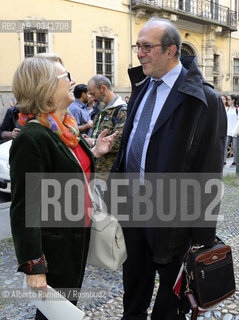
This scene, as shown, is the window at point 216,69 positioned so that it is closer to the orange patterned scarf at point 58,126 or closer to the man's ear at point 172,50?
the man's ear at point 172,50

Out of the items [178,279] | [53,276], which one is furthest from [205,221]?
[53,276]

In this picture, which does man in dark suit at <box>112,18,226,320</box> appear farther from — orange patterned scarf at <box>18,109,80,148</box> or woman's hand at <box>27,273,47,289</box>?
woman's hand at <box>27,273,47,289</box>

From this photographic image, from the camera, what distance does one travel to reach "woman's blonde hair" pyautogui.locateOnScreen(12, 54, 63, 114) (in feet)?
5.20

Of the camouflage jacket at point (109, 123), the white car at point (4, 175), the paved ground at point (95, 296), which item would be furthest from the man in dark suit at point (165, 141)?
the white car at point (4, 175)

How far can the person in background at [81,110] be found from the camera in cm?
460

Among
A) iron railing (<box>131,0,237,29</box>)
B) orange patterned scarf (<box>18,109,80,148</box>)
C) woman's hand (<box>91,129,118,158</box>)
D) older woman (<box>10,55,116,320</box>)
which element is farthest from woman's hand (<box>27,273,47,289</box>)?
iron railing (<box>131,0,237,29</box>)

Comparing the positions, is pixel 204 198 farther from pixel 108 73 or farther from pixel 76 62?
pixel 108 73

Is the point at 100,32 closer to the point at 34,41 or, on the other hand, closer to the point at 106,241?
the point at 34,41

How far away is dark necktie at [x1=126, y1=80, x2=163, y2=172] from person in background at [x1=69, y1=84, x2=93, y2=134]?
2399 millimetres

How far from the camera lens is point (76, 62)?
42.4ft

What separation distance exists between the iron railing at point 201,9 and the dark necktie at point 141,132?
1362cm

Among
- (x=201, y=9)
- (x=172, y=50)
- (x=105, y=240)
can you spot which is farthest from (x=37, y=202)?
(x=201, y=9)

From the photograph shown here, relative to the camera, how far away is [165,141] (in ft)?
6.05

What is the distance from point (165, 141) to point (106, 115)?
154cm
